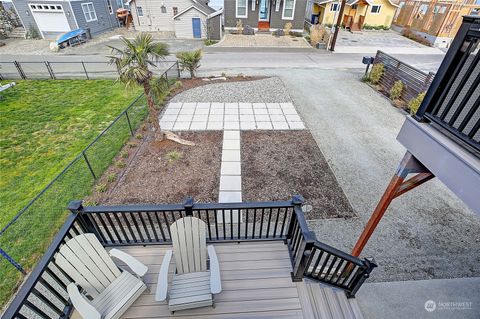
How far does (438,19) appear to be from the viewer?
1889cm

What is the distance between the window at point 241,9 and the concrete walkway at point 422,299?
73.5ft

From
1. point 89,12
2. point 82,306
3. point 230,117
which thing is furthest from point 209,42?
point 82,306

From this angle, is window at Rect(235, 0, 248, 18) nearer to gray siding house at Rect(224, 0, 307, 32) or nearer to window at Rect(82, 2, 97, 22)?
gray siding house at Rect(224, 0, 307, 32)

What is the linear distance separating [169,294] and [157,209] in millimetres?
1143

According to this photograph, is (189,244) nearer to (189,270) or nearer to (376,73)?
(189,270)

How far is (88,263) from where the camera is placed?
114 inches

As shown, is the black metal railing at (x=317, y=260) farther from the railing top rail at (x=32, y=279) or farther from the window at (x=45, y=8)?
the window at (x=45, y=8)

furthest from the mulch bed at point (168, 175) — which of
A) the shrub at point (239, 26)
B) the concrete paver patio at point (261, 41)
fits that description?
the shrub at point (239, 26)

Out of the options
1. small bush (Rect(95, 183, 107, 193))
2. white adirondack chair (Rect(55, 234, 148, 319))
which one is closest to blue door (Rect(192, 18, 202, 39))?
small bush (Rect(95, 183, 107, 193))

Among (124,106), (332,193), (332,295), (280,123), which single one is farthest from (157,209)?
(124,106)

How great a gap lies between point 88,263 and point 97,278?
277 mm

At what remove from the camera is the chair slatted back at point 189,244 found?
3.10 metres

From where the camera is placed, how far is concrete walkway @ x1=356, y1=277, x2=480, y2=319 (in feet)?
11.6

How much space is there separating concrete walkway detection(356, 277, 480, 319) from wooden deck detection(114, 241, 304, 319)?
142cm
